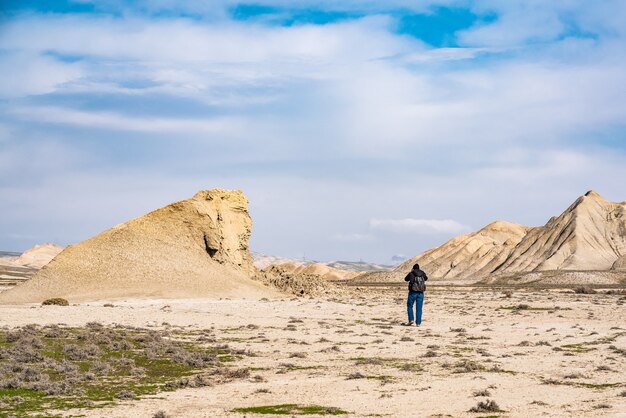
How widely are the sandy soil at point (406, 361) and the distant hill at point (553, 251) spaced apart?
3172 inches

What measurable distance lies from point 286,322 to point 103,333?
844 cm

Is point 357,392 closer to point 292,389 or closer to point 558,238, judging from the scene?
point 292,389

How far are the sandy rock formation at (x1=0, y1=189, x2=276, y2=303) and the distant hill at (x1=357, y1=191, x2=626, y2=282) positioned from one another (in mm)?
62522

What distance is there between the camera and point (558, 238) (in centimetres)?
12356

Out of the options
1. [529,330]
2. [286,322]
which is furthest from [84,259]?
[529,330]

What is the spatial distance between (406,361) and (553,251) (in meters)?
107

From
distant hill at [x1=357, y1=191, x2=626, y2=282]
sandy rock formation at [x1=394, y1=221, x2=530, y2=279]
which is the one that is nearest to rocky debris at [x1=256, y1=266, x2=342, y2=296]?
distant hill at [x1=357, y1=191, x2=626, y2=282]

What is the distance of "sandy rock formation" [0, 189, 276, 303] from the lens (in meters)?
47.9

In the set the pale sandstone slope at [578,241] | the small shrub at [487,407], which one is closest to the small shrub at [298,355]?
the small shrub at [487,407]

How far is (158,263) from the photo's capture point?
168 ft

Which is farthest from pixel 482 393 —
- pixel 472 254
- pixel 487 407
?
pixel 472 254

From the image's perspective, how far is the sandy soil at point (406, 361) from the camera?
13.0m

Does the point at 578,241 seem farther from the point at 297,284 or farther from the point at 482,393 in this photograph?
the point at 482,393

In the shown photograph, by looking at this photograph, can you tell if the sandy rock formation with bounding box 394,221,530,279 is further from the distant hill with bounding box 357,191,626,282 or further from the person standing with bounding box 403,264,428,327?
the person standing with bounding box 403,264,428,327
